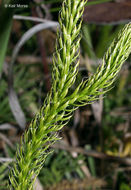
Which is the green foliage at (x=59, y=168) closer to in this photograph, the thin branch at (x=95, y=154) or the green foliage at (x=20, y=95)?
the thin branch at (x=95, y=154)

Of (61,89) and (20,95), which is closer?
(61,89)

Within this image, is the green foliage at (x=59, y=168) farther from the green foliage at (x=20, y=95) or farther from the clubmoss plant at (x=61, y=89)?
the clubmoss plant at (x=61, y=89)

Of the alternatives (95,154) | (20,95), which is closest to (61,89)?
(95,154)

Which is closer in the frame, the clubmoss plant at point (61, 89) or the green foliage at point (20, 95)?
the clubmoss plant at point (61, 89)

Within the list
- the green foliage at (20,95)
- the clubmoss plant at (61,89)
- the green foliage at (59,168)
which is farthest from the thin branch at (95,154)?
the clubmoss plant at (61,89)

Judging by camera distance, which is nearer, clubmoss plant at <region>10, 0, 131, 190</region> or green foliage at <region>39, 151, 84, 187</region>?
clubmoss plant at <region>10, 0, 131, 190</region>

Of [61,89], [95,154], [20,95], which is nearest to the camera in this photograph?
[61,89]

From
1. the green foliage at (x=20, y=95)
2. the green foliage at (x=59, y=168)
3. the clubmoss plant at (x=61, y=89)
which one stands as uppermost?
the clubmoss plant at (x=61, y=89)

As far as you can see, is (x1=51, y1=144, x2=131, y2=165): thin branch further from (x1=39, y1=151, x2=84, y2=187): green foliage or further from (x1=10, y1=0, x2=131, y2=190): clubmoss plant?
(x1=10, y1=0, x2=131, y2=190): clubmoss plant

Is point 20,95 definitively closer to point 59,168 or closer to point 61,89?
point 59,168

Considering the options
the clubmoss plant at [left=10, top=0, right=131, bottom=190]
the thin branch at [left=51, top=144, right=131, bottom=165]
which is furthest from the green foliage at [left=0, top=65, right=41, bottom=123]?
the clubmoss plant at [left=10, top=0, right=131, bottom=190]

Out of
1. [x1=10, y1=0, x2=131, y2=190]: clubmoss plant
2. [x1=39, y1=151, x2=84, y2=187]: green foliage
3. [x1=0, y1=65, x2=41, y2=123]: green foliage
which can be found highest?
[x1=10, y1=0, x2=131, y2=190]: clubmoss plant

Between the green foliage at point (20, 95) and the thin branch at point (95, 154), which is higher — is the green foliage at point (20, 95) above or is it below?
above
